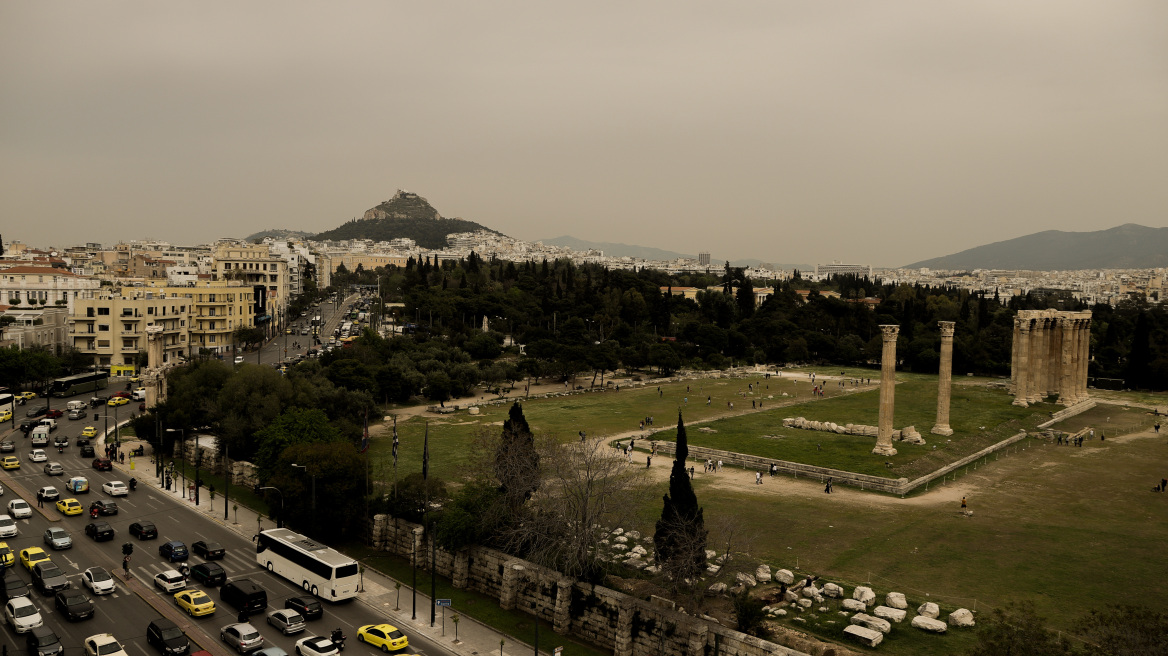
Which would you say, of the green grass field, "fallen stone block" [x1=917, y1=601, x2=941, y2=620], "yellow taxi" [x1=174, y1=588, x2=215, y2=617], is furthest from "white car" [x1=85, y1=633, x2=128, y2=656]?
"fallen stone block" [x1=917, y1=601, x2=941, y2=620]

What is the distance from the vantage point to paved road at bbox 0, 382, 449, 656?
24297 mm

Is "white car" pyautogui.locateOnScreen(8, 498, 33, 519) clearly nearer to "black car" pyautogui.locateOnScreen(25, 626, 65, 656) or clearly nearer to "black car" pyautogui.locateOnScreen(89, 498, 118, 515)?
"black car" pyautogui.locateOnScreen(89, 498, 118, 515)

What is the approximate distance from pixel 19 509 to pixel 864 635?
119 feet

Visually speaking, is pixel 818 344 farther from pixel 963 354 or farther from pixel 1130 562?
pixel 1130 562

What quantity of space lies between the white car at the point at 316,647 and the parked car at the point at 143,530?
13.8m

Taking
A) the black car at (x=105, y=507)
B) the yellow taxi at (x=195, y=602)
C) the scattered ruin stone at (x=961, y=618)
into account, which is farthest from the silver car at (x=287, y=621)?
the scattered ruin stone at (x=961, y=618)

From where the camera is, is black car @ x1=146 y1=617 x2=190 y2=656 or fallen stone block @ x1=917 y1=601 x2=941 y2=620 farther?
fallen stone block @ x1=917 y1=601 x2=941 y2=620

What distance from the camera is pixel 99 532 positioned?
32250mm

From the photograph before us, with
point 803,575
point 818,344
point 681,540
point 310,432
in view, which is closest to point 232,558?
point 310,432

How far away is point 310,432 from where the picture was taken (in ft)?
127

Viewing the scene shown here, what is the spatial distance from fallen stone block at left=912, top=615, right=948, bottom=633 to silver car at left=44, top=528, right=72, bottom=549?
32506mm

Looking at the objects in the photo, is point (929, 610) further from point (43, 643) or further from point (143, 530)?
point (143, 530)

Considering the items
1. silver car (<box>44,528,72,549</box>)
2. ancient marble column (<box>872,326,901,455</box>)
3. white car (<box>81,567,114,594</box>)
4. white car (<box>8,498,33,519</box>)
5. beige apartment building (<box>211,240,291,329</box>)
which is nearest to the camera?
white car (<box>81,567,114,594</box>)

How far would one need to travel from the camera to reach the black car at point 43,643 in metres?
21.5
